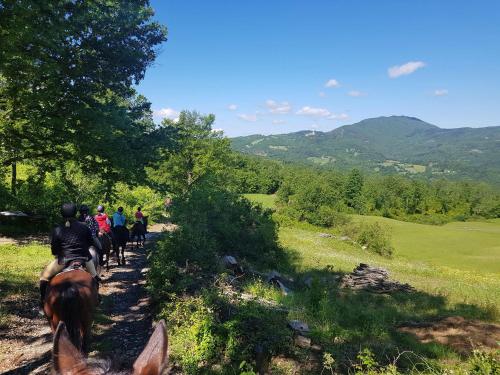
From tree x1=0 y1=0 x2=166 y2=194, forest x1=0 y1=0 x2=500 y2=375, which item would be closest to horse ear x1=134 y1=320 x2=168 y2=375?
forest x1=0 y1=0 x2=500 y2=375

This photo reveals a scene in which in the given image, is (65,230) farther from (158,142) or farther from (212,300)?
(158,142)

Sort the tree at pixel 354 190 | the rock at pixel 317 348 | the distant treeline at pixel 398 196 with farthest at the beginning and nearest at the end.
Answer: the tree at pixel 354 190
the distant treeline at pixel 398 196
the rock at pixel 317 348

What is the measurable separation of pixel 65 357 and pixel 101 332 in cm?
698

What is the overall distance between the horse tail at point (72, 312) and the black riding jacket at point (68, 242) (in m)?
0.80

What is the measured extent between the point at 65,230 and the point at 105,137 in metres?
6.09

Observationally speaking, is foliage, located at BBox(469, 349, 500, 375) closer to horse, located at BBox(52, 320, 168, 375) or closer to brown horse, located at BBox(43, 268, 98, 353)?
horse, located at BBox(52, 320, 168, 375)

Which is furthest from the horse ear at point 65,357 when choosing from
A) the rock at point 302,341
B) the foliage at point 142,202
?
the foliage at point 142,202

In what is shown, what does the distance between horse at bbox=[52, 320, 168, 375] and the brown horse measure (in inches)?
144

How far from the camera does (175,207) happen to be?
18.9 m

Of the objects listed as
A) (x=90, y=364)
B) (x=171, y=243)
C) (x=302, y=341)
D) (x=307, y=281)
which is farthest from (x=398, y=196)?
(x=90, y=364)

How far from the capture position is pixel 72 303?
5980mm

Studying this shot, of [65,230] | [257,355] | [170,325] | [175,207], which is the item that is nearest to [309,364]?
[257,355]

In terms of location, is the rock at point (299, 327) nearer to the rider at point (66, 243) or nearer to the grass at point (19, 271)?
the rider at point (66, 243)

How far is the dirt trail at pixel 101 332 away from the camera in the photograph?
23.7ft
